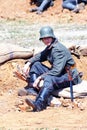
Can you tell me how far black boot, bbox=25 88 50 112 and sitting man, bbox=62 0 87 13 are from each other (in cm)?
1245

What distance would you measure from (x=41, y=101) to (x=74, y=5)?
13312 millimetres

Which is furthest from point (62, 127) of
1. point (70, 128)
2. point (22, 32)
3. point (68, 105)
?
point (22, 32)

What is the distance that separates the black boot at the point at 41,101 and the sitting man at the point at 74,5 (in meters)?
12.4

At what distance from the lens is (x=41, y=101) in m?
8.41

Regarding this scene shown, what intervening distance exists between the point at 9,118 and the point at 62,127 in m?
0.89

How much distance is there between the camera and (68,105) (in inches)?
340

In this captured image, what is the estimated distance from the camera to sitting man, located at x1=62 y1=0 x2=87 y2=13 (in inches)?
826

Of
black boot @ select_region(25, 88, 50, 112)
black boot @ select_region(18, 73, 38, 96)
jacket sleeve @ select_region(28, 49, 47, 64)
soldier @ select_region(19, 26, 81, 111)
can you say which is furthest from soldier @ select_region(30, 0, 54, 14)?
black boot @ select_region(25, 88, 50, 112)

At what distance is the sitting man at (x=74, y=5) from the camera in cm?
2098

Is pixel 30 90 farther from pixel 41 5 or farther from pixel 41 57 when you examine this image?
pixel 41 5

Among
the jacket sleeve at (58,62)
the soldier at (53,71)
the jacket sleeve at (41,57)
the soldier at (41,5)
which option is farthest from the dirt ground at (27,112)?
the soldier at (41,5)

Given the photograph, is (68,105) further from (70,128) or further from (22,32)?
(22,32)

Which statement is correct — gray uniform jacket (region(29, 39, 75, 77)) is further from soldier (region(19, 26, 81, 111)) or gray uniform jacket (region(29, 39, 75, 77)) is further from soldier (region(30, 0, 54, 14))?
soldier (region(30, 0, 54, 14))

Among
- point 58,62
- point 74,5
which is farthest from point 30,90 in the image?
point 74,5
